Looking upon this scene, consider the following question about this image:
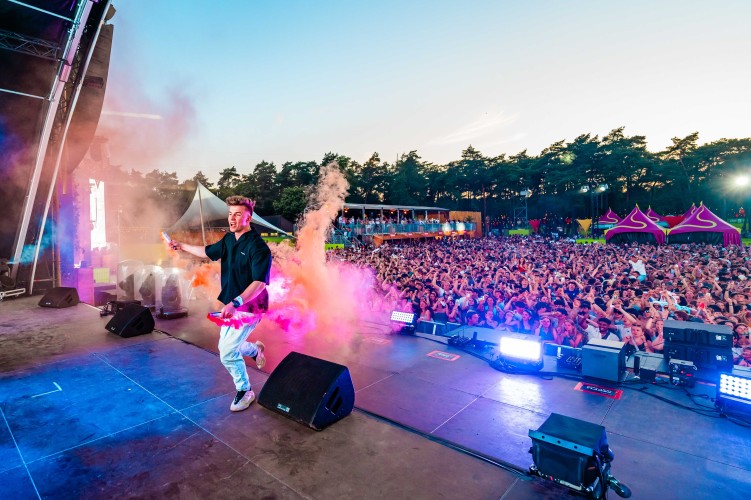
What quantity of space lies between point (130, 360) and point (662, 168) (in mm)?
56485

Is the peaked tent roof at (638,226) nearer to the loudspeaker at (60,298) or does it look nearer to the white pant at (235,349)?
the white pant at (235,349)

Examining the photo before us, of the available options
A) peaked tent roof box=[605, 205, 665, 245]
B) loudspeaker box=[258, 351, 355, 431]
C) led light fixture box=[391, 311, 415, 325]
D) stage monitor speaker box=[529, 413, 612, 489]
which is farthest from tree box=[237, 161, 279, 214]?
stage monitor speaker box=[529, 413, 612, 489]

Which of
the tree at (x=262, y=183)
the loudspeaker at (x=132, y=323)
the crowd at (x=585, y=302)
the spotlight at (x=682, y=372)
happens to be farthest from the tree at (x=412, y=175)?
the spotlight at (x=682, y=372)

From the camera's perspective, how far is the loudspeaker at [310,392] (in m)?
3.39

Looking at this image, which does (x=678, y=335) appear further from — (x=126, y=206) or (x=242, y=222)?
(x=126, y=206)

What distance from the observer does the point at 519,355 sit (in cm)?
553

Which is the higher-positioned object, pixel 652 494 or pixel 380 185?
pixel 380 185

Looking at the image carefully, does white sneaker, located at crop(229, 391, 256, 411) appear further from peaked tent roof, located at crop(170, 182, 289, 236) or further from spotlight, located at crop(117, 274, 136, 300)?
peaked tent roof, located at crop(170, 182, 289, 236)

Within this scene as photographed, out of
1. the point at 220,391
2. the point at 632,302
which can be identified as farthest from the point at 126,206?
the point at 632,302

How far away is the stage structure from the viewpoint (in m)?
6.09

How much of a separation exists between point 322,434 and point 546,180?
56412mm

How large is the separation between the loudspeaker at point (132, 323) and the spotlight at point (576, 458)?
22.0 feet

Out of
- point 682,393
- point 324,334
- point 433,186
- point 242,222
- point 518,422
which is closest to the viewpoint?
point 242,222

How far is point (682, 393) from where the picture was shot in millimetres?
4789
